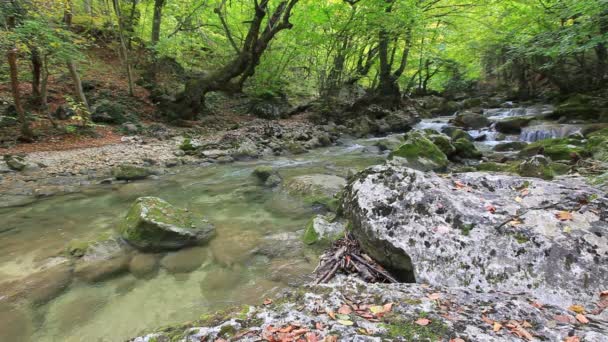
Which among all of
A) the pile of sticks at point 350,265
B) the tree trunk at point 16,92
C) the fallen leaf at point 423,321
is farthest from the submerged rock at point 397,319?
the tree trunk at point 16,92

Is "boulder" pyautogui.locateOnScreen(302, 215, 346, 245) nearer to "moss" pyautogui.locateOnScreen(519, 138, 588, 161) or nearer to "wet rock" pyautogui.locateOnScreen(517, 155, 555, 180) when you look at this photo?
"wet rock" pyautogui.locateOnScreen(517, 155, 555, 180)

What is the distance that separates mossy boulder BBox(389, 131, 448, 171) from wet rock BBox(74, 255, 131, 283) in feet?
18.2

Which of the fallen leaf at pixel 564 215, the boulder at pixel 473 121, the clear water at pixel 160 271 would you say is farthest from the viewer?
Answer: the boulder at pixel 473 121

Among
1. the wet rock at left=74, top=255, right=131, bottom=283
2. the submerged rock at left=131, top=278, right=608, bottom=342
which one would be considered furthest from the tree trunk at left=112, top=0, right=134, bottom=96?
the submerged rock at left=131, top=278, right=608, bottom=342

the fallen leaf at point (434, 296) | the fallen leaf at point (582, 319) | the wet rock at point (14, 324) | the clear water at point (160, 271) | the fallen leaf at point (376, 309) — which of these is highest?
the fallen leaf at point (582, 319)

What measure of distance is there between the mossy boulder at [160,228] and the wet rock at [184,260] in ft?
0.43

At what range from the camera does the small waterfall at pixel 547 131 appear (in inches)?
379

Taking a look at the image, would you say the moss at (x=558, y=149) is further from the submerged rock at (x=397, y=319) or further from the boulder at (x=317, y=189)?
the submerged rock at (x=397, y=319)

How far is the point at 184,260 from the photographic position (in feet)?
12.1

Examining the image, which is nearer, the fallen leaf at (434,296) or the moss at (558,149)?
the fallen leaf at (434,296)

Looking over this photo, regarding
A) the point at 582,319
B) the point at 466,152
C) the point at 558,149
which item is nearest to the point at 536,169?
the point at 558,149

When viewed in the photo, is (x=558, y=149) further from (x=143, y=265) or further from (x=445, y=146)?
(x=143, y=265)

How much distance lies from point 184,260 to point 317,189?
2.80 meters

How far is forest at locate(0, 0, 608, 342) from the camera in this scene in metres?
1.98
